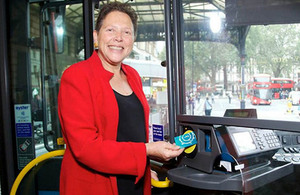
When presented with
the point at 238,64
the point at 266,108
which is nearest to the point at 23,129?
the point at 238,64

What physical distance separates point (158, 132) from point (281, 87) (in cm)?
81

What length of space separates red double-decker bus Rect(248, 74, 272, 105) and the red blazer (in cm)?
73

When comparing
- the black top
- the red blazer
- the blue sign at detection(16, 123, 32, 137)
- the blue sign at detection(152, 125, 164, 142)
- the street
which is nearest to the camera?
the red blazer

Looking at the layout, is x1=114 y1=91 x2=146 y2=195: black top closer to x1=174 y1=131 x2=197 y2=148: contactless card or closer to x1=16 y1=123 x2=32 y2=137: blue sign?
x1=174 y1=131 x2=197 y2=148: contactless card

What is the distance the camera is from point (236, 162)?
52.5 inches

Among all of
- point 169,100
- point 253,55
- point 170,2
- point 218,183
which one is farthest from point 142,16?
point 218,183

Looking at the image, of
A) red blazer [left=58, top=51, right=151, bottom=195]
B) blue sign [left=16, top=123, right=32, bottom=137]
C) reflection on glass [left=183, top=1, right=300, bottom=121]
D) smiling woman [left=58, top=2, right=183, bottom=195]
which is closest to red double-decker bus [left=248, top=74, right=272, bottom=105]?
reflection on glass [left=183, top=1, right=300, bottom=121]

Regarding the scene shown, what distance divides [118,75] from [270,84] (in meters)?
0.82

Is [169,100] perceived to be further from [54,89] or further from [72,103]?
[54,89]

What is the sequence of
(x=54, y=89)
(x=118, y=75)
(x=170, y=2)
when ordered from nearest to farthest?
1. (x=118, y=75)
2. (x=170, y=2)
3. (x=54, y=89)

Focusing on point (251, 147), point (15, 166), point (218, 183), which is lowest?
point (15, 166)

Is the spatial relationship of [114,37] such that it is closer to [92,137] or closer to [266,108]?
[92,137]

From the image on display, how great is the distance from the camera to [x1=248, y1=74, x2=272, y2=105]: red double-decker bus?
166 centimetres

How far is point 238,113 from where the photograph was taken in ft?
5.39
